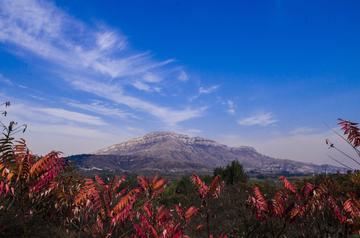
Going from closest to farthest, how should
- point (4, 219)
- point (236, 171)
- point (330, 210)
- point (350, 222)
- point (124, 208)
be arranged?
point (124, 208)
point (4, 219)
point (350, 222)
point (330, 210)
point (236, 171)

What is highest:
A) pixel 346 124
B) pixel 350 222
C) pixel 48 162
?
pixel 346 124

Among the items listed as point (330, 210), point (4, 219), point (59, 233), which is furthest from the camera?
point (330, 210)

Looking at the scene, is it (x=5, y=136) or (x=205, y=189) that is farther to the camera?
(x=205, y=189)

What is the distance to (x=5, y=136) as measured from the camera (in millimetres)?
5160

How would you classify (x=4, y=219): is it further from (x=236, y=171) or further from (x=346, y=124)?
(x=236, y=171)

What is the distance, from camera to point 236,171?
43.9m

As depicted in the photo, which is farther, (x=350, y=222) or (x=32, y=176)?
(x=350, y=222)

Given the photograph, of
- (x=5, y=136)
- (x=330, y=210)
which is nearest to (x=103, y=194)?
(x=5, y=136)

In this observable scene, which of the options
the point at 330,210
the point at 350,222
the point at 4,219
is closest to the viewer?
the point at 4,219

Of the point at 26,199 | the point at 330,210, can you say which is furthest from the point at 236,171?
the point at 26,199

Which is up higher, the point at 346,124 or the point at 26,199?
the point at 346,124

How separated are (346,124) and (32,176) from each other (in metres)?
4.15

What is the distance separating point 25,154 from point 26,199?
3.99ft

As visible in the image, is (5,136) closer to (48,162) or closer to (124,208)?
(48,162)
